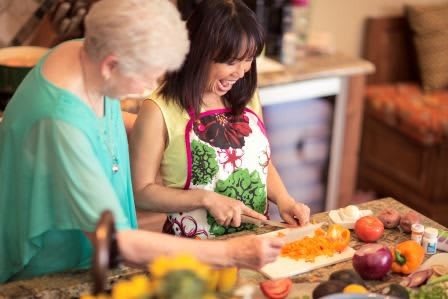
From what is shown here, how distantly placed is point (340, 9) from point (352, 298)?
8.38 feet

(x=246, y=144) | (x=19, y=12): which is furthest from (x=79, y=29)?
(x=246, y=144)

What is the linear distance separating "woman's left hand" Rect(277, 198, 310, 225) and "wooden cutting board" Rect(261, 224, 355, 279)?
0.06 meters

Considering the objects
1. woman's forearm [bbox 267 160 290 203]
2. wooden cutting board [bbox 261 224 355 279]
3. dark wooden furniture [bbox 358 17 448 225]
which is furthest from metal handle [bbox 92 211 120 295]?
dark wooden furniture [bbox 358 17 448 225]

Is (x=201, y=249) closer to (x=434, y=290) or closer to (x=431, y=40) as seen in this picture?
(x=434, y=290)

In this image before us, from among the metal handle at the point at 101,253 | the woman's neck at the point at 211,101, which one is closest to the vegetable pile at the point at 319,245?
the woman's neck at the point at 211,101

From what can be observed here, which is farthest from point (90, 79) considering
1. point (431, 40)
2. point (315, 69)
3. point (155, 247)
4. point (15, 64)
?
point (431, 40)

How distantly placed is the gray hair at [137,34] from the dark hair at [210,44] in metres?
0.35

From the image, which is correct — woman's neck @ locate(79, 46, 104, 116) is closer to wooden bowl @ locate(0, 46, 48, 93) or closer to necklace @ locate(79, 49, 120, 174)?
necklace @ locate(79, 49, 120, 174)

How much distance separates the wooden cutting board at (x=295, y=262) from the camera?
5.11ft

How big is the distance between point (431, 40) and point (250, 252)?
2558 mm

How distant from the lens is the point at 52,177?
1.36 m

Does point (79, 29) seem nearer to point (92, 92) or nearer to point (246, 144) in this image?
point (246, 144)

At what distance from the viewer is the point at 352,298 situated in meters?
1.31

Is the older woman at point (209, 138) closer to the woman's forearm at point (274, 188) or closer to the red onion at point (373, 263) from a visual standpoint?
the woman's forearm at point (274, 188)
